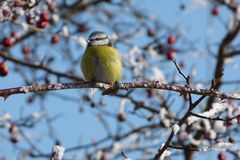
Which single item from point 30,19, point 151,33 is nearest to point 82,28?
point 151,33

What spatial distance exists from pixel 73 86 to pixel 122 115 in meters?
2.83

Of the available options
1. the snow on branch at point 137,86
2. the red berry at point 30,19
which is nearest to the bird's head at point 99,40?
the red berry at point 30,19

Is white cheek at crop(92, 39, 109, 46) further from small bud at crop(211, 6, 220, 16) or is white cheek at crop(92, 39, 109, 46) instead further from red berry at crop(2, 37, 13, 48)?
small bud at crop(211, 6, 220, 16)

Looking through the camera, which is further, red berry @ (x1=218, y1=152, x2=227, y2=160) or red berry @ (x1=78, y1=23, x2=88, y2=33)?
red berry @ (x1=78, y1=23, x2=88, y2=33)

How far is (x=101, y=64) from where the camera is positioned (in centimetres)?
320

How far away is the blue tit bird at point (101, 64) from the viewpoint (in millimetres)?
3160

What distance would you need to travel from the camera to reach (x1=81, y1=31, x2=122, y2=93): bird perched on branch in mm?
3160

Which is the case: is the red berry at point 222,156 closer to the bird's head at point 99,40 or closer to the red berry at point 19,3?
the bird's head at point 99,40

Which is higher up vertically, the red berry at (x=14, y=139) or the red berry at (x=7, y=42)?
the red berry at (x=7, y=42)

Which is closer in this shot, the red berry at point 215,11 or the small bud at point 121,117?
the small bud at point 121,117

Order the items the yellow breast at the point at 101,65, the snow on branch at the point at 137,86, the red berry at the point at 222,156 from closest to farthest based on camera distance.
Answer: the snow on branch at the point at 137,86 → the yellow breast at the point at 101,65 → the red berry at the point at 222,156

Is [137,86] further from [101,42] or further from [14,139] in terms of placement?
[14,139]

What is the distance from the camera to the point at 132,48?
5.31 meters

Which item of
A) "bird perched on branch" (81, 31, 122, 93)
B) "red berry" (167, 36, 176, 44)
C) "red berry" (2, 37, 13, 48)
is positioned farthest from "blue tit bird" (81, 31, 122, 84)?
"red berry" (167, 36, 176, 44)
